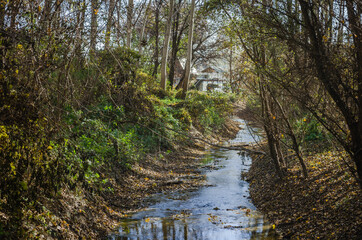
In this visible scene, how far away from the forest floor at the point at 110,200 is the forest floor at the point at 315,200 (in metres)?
3.21

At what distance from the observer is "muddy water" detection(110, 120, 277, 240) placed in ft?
25.3

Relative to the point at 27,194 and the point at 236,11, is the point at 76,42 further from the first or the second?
the point at 236,11

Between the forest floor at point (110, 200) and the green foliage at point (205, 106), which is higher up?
the green foliage at point (205, 106)

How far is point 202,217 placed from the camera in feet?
29.4

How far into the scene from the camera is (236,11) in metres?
10.1

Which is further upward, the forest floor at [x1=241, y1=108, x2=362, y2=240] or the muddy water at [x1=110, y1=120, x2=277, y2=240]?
the forest floor at [x1=241, y1=108, x2=362, y2=240]

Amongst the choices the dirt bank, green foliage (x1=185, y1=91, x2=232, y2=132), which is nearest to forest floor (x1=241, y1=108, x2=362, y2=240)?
the dirt bank

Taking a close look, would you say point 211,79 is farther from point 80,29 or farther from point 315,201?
point 80,29

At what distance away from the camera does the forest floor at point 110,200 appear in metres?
6.18

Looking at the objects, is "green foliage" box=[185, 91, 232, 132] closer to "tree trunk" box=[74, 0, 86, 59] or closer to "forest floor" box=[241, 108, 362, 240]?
"forest floor" box=[241, 108, 362, 240]

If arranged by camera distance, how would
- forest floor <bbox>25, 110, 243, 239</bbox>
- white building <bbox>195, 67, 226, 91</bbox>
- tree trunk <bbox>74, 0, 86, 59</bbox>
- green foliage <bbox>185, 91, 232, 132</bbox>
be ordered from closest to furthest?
1. tree trunk <bbox>74, 0, 86, 59</bbox>
2. forest floor <bbox>25, 110, 243, 239</bbox>
3. green foliage <bbox>185, 91, 232, 132</bbox>
4. white building <bbox>195, 67, 226, 91</bbox>

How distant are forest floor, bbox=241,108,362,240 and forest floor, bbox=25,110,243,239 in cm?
321

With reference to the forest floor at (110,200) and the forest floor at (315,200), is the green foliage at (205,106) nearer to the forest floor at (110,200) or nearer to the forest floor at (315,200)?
the forest floor at (110,200)

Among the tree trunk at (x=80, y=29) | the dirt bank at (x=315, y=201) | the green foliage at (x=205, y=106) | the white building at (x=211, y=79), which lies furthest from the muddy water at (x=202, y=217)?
the white building at (x=211, y=79)
